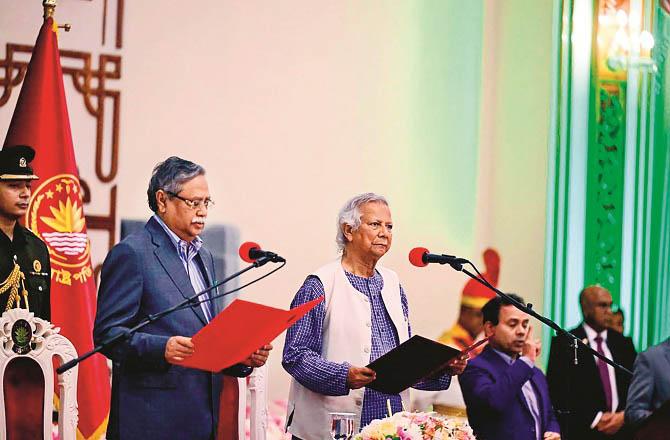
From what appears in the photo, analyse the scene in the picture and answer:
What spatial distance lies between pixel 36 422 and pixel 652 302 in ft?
13.2

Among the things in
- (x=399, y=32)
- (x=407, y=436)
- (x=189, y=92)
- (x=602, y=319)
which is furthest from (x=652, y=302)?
(x=407, y=436)

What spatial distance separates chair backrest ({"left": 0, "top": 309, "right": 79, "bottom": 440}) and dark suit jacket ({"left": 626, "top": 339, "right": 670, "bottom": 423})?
192 cm

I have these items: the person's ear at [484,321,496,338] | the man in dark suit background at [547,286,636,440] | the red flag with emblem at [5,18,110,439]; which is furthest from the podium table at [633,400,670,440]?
the red flag with emblem at [5,18,110,439]

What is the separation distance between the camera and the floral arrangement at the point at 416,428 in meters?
2.68

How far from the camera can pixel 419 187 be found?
5.90 meters

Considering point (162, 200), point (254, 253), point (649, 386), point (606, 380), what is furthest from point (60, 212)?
point (606, 380)

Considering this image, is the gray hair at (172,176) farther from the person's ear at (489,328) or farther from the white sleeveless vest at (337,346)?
the person's ear at (489,328)

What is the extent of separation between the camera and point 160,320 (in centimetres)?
294

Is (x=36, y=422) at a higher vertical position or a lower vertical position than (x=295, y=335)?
lower

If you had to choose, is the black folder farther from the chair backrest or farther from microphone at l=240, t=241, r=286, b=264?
the chair backrest

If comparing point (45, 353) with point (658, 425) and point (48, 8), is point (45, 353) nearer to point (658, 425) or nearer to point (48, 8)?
point (48, 8)

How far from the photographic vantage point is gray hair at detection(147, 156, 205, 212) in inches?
118

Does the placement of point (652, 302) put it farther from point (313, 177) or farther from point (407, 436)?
point (407, 436)

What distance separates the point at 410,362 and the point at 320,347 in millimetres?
428
